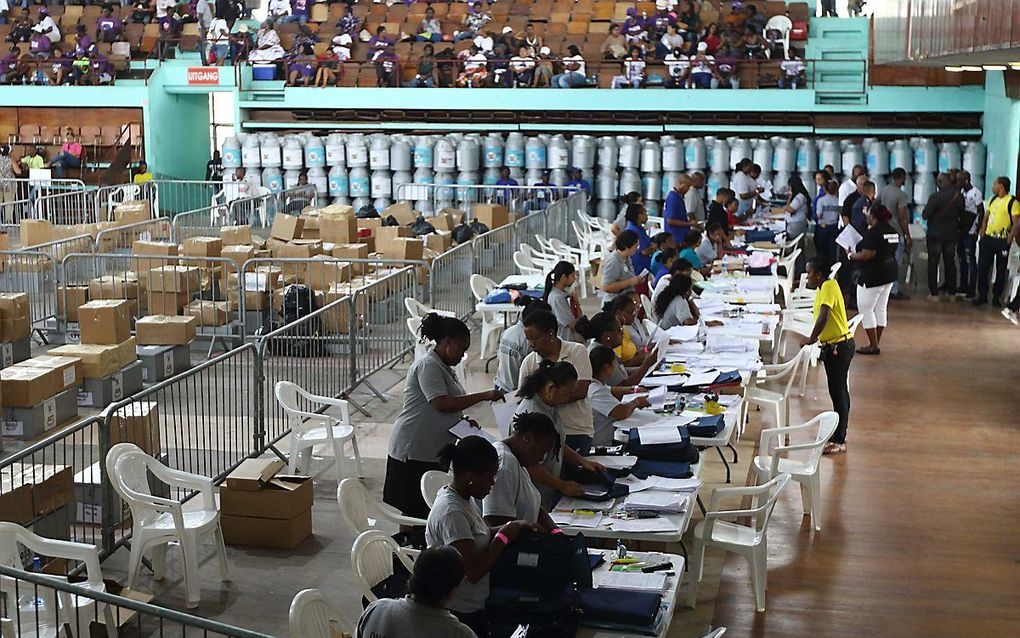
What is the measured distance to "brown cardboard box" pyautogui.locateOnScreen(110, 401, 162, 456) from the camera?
8.84 metres

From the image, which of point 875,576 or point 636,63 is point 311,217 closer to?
point 636,63

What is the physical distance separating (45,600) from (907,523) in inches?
235

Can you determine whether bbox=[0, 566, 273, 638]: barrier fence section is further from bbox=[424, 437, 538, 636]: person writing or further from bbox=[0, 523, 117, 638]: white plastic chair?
bbox=[424, 437, 538, 636]: person writing

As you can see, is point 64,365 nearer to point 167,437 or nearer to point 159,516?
point 167,437

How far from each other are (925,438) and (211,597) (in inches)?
268

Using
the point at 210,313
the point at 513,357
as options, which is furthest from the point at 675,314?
the point at 210,313

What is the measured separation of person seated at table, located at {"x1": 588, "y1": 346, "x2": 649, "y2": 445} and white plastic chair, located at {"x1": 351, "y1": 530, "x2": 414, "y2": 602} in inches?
80.7

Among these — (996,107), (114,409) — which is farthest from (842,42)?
(114,409)

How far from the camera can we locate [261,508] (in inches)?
331

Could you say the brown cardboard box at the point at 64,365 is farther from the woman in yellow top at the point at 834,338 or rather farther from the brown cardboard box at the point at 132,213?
the brown cardboard box at the point at 132,213

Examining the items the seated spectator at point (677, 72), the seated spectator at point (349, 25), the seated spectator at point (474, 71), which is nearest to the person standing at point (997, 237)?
the seated spectator at point (677, 72)

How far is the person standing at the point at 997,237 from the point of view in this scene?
17.2 meters

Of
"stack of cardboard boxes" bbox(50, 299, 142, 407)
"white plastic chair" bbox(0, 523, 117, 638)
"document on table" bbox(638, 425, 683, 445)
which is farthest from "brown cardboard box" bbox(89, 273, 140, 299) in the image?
"document on table" bbox(638, 425, 683, 445)

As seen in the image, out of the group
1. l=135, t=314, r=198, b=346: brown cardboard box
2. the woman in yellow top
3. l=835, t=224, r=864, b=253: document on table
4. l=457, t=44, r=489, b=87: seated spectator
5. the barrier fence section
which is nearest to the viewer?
the barrier fence section
